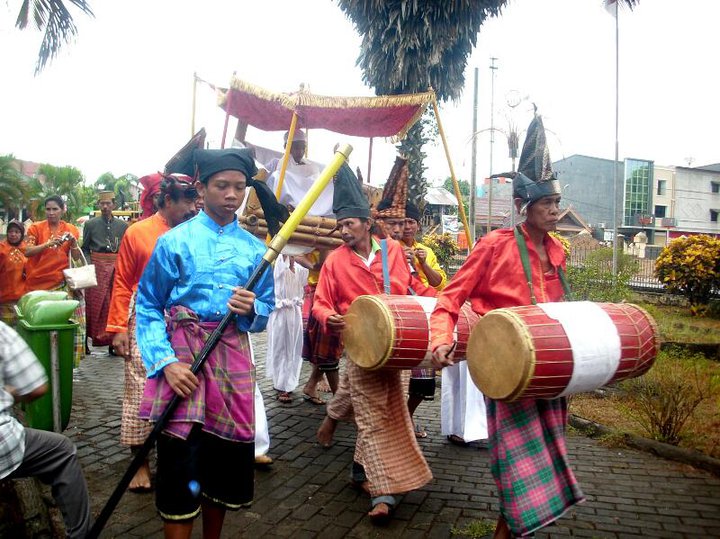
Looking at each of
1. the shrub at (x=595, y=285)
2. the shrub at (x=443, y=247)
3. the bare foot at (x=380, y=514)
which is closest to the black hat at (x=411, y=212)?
the bare foot at (x=380, y=514)

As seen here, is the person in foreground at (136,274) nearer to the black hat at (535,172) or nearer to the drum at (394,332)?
the drum at (394,332)

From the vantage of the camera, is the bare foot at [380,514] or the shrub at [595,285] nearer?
the bare foot at [380,514]

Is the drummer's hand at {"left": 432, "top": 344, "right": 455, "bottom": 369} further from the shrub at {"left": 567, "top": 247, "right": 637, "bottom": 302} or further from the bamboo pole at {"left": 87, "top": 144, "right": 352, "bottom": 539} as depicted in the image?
the shrub at {"left": 567, "top": 247, "right": 637, "bottom": 302}

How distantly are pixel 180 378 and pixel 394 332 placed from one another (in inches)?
49.9

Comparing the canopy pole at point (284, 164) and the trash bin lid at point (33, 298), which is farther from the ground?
the canopy pole at point (284, 164)

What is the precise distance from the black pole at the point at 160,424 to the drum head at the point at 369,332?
91cm

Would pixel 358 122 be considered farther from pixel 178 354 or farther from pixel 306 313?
pixel 178 354

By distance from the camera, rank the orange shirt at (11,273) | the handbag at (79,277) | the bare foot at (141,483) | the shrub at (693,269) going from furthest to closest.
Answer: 1. the shrub at (693,269)
2. the orange shirt at (11,273)
3. the handbag at (79,277)
4. the bare foot at (141,483)

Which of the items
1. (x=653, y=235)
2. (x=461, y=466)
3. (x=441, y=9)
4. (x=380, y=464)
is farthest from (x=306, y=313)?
(x=653, y=235)

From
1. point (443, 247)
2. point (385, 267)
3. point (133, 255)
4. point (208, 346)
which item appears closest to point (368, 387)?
point (385, 267)

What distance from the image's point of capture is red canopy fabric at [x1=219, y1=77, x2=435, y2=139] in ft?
18.5

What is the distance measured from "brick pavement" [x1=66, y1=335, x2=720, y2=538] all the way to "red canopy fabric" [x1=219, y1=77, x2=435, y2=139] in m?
2.92

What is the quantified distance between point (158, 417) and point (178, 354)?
0.28m

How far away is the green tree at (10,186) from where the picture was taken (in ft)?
83.4
